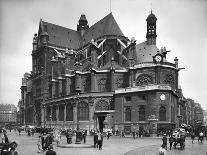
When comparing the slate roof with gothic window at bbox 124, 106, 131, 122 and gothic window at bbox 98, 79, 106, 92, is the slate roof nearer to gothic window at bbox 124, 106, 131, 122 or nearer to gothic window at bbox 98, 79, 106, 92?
gothic window at bbox 98, 79, 106, 92

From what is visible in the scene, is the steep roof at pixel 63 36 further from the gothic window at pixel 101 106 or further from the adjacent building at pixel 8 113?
the adjacent building at pixel 8 113

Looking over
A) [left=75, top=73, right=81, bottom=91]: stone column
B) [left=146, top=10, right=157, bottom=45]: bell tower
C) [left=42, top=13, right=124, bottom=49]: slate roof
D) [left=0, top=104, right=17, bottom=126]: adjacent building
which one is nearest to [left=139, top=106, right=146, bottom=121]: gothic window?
[left=75, top=73, right=81, bottom=91]: stone column

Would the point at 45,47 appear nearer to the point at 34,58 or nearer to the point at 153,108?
the point at 34,58

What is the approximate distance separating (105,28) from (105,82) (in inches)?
699

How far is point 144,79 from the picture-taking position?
60125 mm

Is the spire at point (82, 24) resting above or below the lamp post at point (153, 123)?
above

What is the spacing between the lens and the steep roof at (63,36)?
8806cm

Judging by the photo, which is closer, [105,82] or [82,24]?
[105,82]

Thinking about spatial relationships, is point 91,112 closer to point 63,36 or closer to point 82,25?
point 63,36

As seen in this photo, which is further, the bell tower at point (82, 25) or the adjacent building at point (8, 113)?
the adjacent building at point (8, 113)

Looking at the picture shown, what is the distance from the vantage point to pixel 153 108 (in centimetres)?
5153

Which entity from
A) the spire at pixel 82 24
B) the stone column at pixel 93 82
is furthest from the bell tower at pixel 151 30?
the spire at pixel 82 24

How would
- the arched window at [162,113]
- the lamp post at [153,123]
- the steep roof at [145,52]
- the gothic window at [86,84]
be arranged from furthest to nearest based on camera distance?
1. the steep roof at [145,52]
2. the gothic window at [86,84]
3. the arched window at [162,113]
4. the lamp post at [153,123]

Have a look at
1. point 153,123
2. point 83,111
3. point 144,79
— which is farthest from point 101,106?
point 153,123
